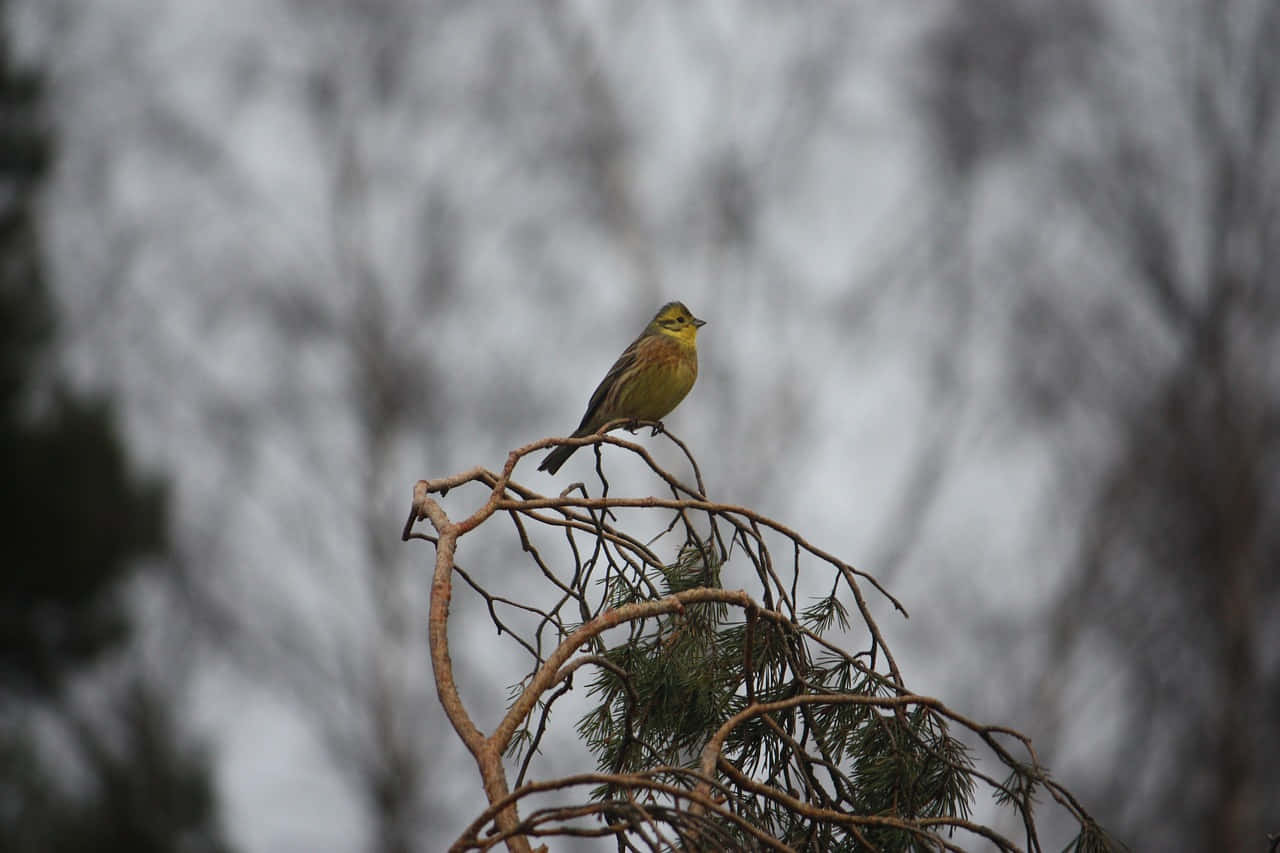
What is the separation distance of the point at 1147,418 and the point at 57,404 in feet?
42.7

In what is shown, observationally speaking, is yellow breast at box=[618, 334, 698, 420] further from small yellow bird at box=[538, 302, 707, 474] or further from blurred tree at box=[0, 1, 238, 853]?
blurred tree at box=[0, 1, 238, 853]

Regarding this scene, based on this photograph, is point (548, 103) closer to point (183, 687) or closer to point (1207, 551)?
point (1207, 551)

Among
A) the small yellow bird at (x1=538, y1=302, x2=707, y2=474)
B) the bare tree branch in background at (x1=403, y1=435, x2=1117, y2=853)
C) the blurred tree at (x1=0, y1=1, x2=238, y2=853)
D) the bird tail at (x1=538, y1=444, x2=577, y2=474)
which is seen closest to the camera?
the bare tree branch in background at (x1=403, y1=435, x2=1117, y2=853)

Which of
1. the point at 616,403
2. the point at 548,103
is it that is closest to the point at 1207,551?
the point at 548,103

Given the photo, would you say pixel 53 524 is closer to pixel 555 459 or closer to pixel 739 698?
pixel 555 459

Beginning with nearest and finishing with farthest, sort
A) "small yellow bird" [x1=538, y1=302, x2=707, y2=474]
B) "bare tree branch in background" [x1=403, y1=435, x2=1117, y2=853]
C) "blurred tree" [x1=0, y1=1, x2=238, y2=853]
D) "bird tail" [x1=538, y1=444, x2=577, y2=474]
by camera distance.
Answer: "bare tree branch in background" [x1=403, y1=435, x2=1117, y2=853] < "bird tail" [x1=538, y1=444, x2=577, y2=474] < "small yellow bird" [x1=538, y1=302, x2=707, y2=474] < "blurred tree" [x1=0, y1=1, x2=238, y2=853]

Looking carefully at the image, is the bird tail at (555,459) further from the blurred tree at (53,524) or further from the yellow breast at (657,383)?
the blurred tree at (53,524)

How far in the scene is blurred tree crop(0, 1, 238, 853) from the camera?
16375mm

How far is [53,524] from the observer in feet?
56.4

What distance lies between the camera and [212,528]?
483 inches

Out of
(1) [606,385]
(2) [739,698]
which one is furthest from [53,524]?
(2) [739,698]

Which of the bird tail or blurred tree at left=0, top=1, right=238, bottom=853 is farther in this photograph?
blurred tree at left=0, top=1, right=238, bottom=853

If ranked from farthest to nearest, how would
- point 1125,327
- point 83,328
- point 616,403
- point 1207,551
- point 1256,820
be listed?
point 83,328, point 1125,327, point 1207,551, point 1256,820, point 616,403

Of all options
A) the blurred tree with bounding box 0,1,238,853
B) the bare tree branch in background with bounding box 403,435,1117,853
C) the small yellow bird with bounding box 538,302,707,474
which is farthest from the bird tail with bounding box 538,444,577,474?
the blurred tree with bounding box 0,1,238,853
